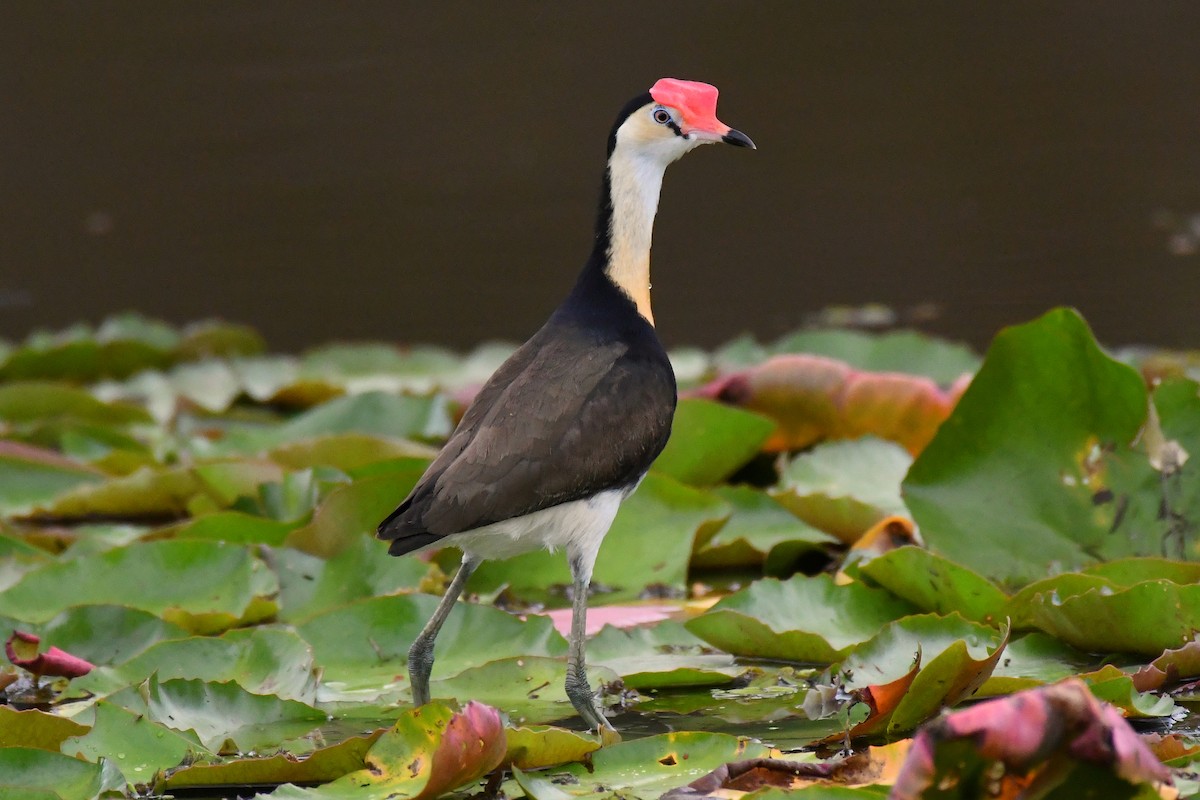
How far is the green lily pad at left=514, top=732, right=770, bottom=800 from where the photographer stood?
2410mm

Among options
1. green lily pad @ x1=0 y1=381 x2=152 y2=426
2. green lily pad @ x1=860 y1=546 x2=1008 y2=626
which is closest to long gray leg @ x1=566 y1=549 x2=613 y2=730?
green lily pad @ x1=860 y1=546 x2=1008 y2=626

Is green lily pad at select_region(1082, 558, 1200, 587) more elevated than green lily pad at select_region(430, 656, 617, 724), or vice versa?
green lily pad at select_region(1082, 558, 1200, 587)

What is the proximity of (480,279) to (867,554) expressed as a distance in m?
4.89

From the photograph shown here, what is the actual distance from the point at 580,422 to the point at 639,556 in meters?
0.81

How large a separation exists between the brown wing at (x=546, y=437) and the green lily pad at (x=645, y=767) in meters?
0.59

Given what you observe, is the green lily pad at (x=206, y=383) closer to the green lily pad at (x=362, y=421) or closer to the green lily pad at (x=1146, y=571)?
the green lily pad at (x=362, y=421)

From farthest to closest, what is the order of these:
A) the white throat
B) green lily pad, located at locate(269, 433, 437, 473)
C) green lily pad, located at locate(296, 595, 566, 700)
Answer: green lily pad, located at locate(269, 433, 437, 473)
the white throat
green lily pad, located at locate(296, 595, 566, 700)

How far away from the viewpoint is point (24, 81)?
32.1 ft

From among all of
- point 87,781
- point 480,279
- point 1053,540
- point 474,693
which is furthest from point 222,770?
point 480,279

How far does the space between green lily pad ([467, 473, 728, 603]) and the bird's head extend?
0.87 meters

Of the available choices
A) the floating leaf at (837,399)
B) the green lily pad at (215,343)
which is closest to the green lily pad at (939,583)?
the floating leaf at (837,399)

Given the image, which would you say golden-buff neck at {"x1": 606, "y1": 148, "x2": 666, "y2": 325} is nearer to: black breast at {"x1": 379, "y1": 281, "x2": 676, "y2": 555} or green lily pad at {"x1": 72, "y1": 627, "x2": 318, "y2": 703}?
black breast at {"x1": 379, "y1": 281, "x2": 676, "y2": 555}

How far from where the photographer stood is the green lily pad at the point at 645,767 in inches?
94.9

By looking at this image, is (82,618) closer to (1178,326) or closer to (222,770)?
(222,770)
